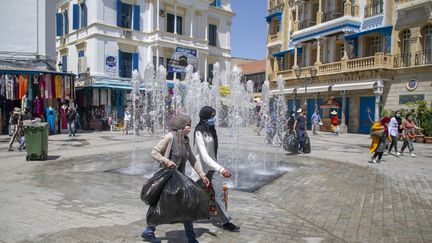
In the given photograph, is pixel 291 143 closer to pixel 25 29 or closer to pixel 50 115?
pixel 50 115

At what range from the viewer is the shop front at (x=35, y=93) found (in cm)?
Answer: 1870

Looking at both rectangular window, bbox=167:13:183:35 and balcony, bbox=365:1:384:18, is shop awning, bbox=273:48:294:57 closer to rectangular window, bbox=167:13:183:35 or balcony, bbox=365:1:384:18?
balcony, bbox=365:1:384:18

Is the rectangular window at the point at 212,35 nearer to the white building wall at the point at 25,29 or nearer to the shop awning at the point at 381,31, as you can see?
the shop awning at the point at 381,31

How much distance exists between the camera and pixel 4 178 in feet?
26.3

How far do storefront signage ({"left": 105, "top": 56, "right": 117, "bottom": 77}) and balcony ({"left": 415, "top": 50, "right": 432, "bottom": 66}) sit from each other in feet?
68.7

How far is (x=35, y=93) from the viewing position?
765 inches

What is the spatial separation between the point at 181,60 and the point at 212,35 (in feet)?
19.0

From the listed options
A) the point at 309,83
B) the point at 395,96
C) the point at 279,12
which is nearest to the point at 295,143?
the point at 395,96

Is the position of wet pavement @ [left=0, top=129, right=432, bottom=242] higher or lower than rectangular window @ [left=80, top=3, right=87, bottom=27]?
lower

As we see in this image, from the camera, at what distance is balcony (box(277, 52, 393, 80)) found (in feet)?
77.7

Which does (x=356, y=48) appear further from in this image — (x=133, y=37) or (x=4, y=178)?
(x=4, y=178)

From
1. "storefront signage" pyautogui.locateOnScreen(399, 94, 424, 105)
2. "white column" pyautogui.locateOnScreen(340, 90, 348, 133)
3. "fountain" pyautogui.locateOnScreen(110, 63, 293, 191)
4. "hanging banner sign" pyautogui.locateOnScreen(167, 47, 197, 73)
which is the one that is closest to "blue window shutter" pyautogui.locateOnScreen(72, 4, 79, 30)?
"fountain" pyautogui.locateOnScreen(110, 63, 293, 191)

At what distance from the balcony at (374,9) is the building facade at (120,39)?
13.8m

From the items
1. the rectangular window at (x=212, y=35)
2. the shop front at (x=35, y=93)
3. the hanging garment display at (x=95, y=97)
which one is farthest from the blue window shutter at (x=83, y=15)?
the rectangular window at (x=212, y=35)
